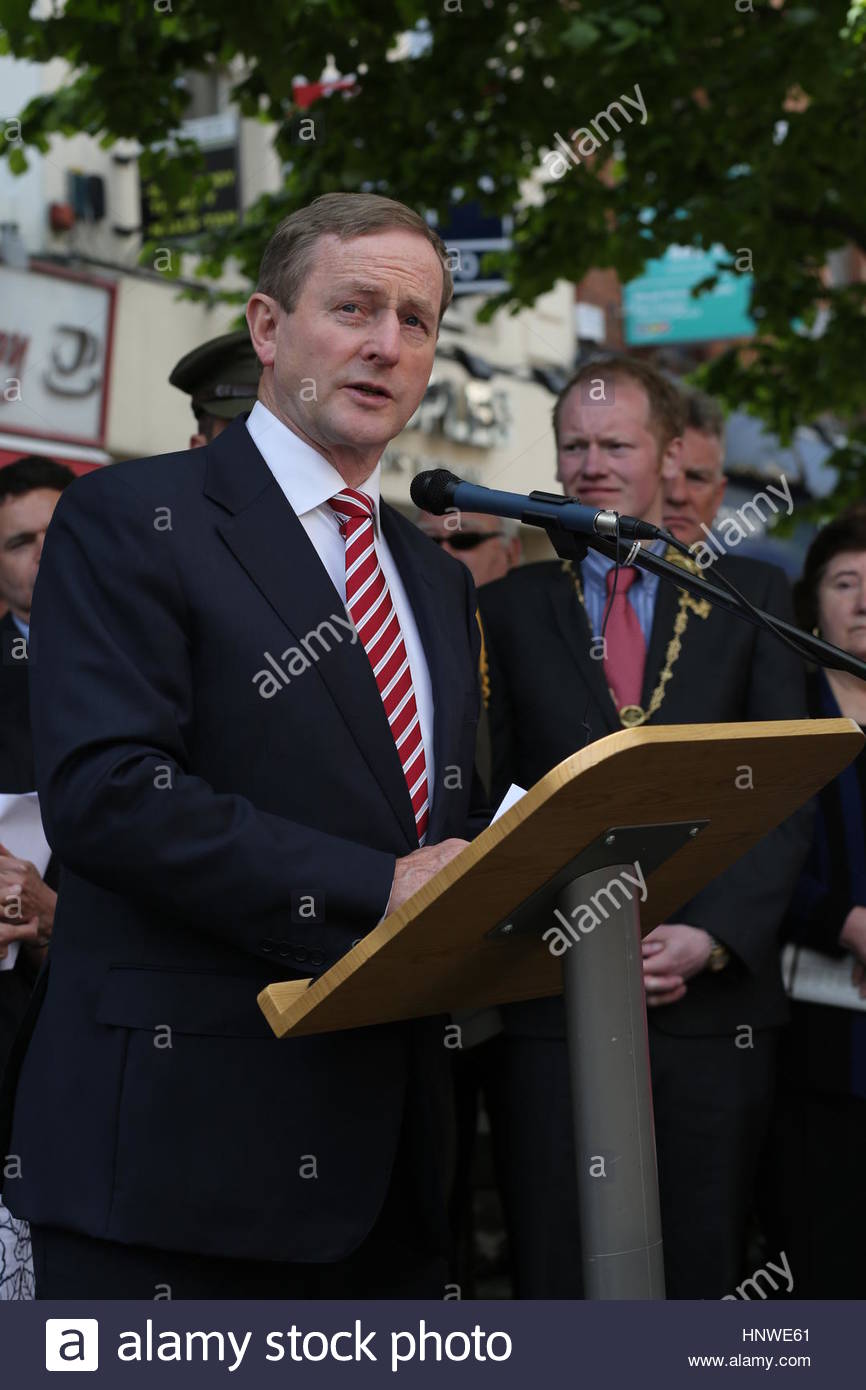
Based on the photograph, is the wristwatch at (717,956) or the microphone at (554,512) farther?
the wristwatch at (717,956)

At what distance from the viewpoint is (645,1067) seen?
2172mm

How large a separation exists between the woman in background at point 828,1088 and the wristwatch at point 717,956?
449 mm

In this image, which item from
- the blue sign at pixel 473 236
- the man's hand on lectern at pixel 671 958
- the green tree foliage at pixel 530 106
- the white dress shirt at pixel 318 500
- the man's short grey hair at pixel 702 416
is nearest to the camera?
the white dress shirt at pixel 318 500

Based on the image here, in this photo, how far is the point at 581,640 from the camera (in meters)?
4.05

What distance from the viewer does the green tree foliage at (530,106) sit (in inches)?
279

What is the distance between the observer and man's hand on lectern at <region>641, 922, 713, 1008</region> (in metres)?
3.75

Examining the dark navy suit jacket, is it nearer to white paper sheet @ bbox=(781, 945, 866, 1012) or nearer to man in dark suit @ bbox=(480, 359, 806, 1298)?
man in dark suit @ bbox=(480, 359, 806, 1298)

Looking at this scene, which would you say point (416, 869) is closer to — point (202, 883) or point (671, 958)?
point (202, 883)

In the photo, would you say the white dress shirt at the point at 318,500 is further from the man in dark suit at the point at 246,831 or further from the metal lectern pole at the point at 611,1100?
the metal lectern pole at the point at 611,1100

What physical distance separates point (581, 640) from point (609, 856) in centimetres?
196

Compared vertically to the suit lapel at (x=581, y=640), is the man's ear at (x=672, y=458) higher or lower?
higher

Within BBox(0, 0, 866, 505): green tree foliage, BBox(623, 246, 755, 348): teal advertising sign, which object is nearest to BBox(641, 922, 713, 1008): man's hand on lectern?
BBox(0, 0, 866, 505): green tree foliage
